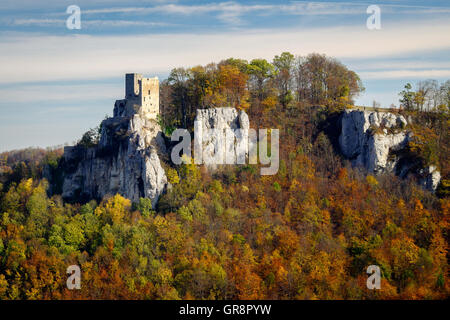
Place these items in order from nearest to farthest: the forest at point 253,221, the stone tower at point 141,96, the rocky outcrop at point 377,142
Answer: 1. the forest at point 253,221
2. the stone tower at point 141,96
3. the rocky outcrop at point 377,142

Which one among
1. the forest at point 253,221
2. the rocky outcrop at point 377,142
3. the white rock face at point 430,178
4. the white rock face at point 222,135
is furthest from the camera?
the rocky outcrop at point 377,142

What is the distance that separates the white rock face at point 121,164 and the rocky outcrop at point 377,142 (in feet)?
53.1

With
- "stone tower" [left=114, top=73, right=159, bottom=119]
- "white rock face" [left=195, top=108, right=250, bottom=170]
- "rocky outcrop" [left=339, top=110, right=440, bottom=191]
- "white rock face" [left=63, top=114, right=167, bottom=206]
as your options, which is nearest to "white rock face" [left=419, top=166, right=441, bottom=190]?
"rocky outcrop" [left=339, top=110, right=440, bottom=191]

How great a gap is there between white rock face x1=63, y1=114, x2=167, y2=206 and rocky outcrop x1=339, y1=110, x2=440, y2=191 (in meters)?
16.2

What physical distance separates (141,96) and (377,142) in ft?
65.4

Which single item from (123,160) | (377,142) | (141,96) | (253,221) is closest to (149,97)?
(141,96)

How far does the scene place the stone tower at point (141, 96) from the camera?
55.5 metres

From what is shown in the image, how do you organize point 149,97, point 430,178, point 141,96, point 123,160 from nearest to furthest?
point 123,160, point 430,178, point 141,96, point 149,97

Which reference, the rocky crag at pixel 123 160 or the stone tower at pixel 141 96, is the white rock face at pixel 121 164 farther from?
the stone tower at pixel 141 96

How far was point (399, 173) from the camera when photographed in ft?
184

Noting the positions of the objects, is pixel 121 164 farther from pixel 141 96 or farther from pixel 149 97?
pixel 149 97

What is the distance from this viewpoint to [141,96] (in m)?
55.5

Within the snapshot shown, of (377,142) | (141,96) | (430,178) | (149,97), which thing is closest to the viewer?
(430,178)

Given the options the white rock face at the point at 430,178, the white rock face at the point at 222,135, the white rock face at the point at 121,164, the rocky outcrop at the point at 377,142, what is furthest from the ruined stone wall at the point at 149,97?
the white rock face at the point at 430,178
